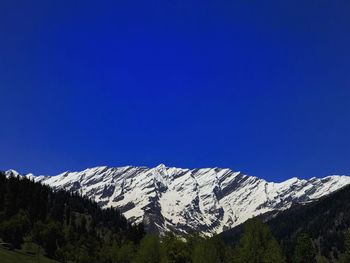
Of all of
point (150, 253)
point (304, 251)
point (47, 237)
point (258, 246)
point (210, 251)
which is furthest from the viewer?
point (47, 237)

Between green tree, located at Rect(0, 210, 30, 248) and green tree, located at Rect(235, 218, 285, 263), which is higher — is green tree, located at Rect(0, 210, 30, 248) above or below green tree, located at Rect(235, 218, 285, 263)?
above

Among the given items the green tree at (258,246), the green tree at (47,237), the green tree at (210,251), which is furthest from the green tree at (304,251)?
the green tree at (47,237)

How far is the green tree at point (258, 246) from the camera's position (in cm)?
10906

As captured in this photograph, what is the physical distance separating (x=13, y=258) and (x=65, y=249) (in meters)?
55.0

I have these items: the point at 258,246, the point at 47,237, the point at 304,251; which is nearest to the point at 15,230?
the point at 47,237

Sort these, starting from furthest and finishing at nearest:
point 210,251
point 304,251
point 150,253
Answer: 1. point 304,251
2. point 150,253
3. point 210,251

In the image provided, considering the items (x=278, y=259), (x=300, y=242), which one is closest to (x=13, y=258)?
(x=278, y=259)

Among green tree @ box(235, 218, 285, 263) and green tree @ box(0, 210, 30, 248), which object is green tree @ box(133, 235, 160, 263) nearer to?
green tree @ box(235, 218, 285, 263)

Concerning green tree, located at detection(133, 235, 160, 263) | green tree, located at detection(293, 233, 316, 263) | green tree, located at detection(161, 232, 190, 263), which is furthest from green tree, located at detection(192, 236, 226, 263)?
green tree, located at detection(293, 233, 316, 263)

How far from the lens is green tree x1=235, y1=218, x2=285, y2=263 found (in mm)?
109062

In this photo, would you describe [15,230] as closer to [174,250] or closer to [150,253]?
[150,253]

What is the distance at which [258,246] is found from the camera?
368ft

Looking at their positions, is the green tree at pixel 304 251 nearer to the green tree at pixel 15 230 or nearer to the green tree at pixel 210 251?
the green tree at pixel 210 251

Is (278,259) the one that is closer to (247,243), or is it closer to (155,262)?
(247,243)
